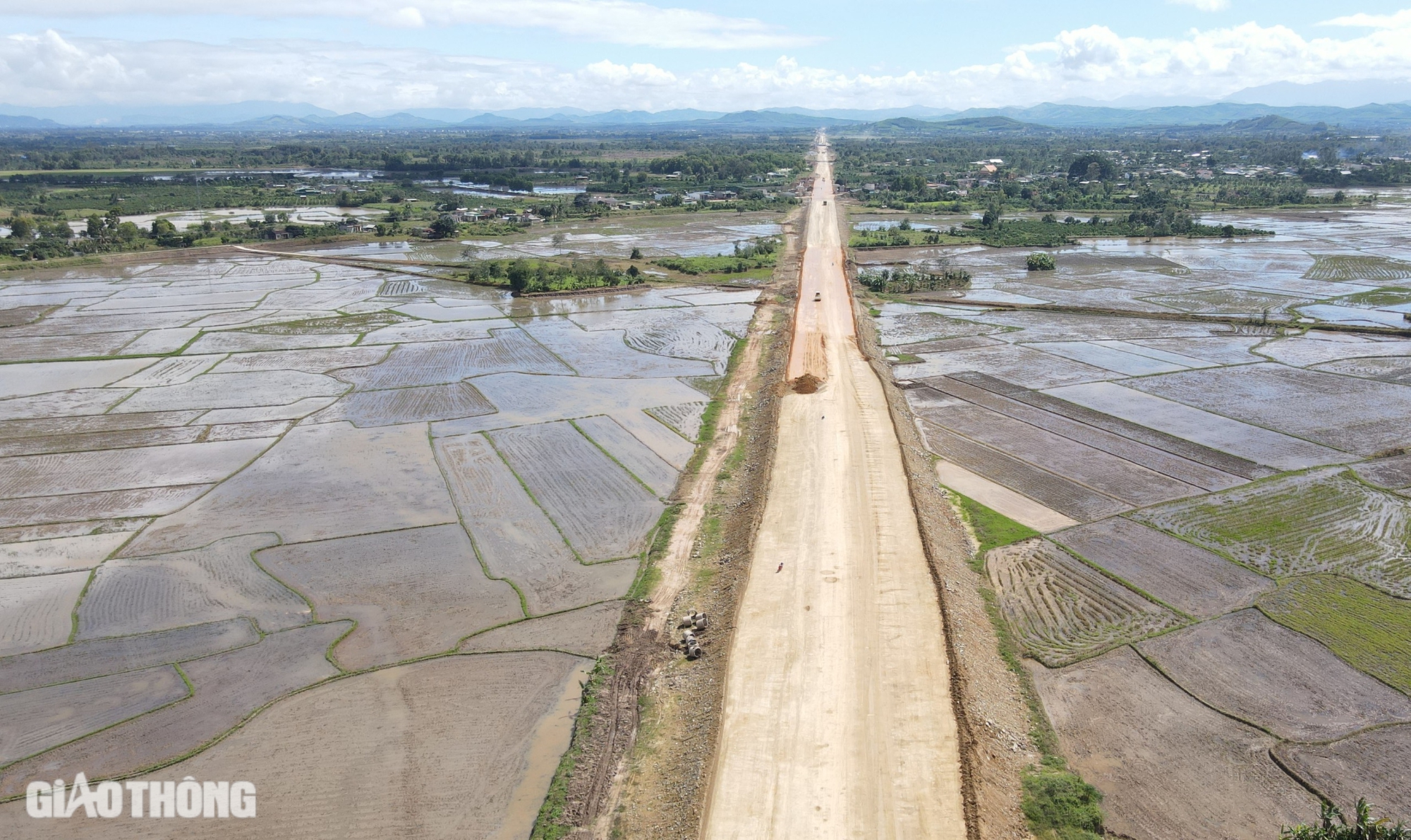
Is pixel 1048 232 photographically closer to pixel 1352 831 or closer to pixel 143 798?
pixel 1352 831

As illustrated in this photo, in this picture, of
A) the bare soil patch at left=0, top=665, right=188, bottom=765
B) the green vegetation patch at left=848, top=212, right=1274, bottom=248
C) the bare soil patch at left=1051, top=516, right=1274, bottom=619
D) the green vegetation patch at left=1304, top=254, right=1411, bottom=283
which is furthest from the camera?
the green vegetation patch at left=848, top=212, right=1274, bottom=248

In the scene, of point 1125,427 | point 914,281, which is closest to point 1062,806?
point 1125,427

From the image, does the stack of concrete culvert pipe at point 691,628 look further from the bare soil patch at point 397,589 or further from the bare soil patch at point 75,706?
the bare soil patch at point 75,706

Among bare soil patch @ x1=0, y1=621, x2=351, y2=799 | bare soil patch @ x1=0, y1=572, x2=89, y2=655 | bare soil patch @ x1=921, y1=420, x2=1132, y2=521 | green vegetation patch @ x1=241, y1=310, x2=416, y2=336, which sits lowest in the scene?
bare soil patch @ x1=0, y1=621, x2=351, y2=799

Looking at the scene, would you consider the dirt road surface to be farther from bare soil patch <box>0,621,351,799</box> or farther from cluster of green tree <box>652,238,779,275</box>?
cluster of green tree <box>652,238,779,275</box>

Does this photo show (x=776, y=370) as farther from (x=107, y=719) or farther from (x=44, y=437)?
(x=44, y=437)

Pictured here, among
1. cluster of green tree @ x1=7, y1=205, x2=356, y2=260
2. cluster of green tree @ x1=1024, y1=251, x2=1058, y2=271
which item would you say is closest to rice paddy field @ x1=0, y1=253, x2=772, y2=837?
cluster of green tree @ x1=1024, y1=251, x2=1058, y2=271

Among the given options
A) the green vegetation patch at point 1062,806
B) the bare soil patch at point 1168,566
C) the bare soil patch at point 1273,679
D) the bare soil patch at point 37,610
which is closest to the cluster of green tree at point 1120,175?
the bare soil patch at point 1168,566
